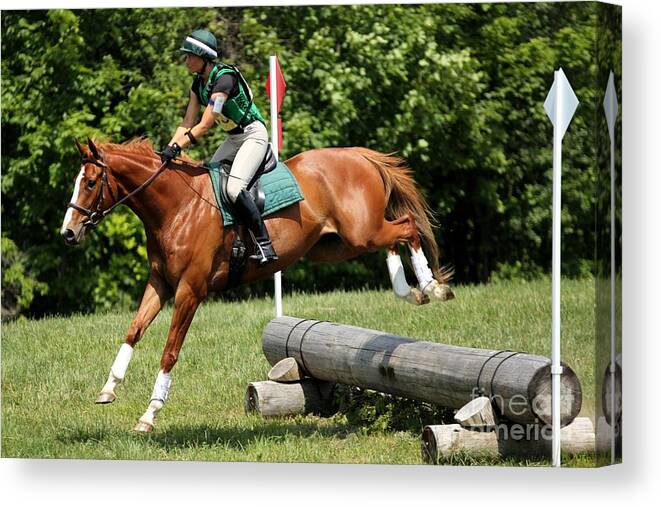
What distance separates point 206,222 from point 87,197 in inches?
30.2

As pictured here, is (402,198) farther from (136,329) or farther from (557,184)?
(136,329)

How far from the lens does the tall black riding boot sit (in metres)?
7.56

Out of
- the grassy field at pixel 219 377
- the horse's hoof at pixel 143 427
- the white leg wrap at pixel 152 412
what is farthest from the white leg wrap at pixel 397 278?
the horse's hoof at pixel 143 427

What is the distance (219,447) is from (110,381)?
93cm

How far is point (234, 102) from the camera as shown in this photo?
7.59 m

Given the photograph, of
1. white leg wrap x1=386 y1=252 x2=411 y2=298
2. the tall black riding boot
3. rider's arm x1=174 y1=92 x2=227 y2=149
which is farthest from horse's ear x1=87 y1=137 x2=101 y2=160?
white leg wrap x1=386 y1=252 x2=411 y2=298

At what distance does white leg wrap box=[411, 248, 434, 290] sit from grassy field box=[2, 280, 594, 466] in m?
1.02

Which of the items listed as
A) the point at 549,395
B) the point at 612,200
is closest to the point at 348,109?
the point at 612,200

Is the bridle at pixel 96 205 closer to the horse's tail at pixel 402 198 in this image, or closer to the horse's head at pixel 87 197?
the horse's head at pixel 87 197

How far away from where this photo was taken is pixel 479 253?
1612 centimetres

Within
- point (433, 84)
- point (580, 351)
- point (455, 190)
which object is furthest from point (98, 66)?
point (580, 351)

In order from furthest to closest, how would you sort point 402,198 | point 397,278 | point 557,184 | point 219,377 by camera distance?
point 219,377
point 402,198
point 397,278
point 557,184

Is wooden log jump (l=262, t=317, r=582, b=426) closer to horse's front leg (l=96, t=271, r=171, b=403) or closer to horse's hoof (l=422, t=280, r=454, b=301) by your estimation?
horse's hoof (l=422, t=280, r=454, b=301)

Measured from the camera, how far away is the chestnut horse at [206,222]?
7.44 metres
